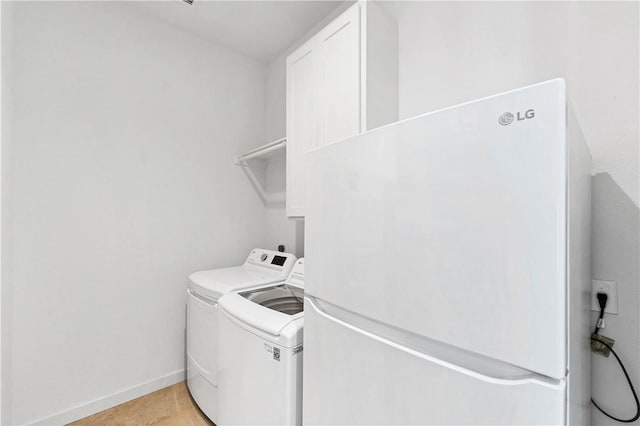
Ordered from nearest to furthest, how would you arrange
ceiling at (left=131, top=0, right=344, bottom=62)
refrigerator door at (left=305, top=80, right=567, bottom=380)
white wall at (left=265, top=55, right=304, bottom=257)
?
refrigerator door at (left=305, top=80, right=567, bottom=380) → ceiling at (left=131, top=0, right=344, bottom=62) → white wall at (left=265, top=55, right=304, bottom=257)

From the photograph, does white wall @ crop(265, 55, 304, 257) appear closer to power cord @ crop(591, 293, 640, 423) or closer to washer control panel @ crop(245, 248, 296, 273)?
washer control panel @ crop(245, 248, 296, 273)

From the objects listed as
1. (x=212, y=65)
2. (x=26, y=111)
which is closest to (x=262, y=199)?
(x=212, y=65)

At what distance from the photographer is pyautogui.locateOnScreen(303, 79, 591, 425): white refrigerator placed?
1.72ft

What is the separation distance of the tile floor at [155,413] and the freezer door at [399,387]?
3.99 feet

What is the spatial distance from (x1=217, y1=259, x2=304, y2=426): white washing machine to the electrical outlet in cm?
107

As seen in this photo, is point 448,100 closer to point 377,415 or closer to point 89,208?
point 377,415

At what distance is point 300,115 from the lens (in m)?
1.83

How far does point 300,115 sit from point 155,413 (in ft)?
7.17

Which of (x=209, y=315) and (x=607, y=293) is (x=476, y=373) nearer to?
(x=607, y=293)

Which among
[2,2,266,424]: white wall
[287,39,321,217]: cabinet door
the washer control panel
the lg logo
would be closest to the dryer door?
[2,2,266,424]: white wall

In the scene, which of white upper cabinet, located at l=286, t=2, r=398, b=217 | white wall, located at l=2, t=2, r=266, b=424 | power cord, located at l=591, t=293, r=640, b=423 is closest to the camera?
Answer: power cord, located at l=591, t=293, r=640, b=423

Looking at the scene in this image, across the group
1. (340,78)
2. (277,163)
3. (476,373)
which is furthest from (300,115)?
(476,373)

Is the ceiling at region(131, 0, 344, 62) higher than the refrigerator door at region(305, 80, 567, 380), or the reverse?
the ceiling at region(131, 0, 344, 62)

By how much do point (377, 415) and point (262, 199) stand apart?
7.12 feet
